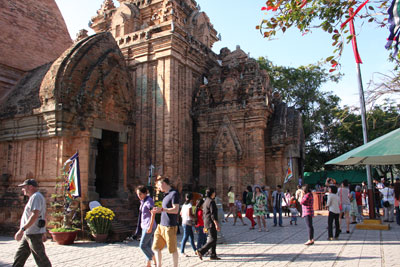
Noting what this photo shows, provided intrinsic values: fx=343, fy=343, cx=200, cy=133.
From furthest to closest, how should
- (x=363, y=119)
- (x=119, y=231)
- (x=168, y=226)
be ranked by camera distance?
(x=363, y=119)
(x=119, y=231)
(x=168, y=226)

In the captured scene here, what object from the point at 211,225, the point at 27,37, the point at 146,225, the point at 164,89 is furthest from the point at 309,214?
the point at 27,37

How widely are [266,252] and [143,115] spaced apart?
1151 cm

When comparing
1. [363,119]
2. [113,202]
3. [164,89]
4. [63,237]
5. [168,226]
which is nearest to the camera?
[168,226]

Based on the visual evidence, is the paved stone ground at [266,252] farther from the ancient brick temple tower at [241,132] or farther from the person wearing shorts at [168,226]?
the ancient brick temple tower at [241,132]

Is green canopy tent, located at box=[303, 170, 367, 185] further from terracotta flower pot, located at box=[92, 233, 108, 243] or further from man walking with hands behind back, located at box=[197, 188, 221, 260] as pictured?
man walking with hands behind back, located at box=[197, 188, 221, 260]

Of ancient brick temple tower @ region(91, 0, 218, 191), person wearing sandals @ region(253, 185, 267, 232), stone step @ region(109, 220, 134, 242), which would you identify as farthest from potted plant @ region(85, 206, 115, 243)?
ancient brick temple tower @ region(91, 0, 218, 191)

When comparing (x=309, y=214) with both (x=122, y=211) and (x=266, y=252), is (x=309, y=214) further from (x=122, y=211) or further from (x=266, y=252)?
(x=122, y=211)

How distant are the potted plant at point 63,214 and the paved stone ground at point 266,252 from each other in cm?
28

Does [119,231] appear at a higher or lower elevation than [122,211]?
lower

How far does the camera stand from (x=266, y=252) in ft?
26.5

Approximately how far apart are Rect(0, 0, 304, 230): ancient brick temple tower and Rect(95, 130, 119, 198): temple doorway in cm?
5

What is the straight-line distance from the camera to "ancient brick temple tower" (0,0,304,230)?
463 inches

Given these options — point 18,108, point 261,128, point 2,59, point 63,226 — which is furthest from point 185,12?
point 63,226

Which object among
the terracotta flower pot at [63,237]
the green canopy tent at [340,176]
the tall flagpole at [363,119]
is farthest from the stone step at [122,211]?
the green canopy tent at [340,176]
